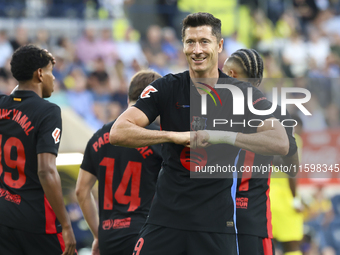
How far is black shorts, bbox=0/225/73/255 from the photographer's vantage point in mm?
3951

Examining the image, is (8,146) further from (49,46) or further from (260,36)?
(260,36)

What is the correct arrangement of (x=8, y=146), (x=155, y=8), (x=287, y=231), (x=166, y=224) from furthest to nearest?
(x=155, y=8) < (x=287, y=231) < (x=8, y=146) < (x=166, y=224)

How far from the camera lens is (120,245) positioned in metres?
4.27

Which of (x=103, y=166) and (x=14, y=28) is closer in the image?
(x=103, y=166)

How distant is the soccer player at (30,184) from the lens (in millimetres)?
3910

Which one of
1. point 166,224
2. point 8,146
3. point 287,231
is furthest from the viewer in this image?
point 287,231

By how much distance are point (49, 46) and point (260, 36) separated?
6460 mm

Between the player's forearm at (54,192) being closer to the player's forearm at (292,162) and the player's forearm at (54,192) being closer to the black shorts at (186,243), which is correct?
the black shorts at (186,243)

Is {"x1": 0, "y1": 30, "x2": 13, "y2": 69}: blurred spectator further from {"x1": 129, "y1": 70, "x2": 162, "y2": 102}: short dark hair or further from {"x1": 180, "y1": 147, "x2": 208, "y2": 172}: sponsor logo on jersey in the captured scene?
{"x1": 180, "y1": 147, "x2": 208, "y2": 172}: sponsor logo on jersey

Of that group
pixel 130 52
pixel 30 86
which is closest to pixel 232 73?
pixel 30 86

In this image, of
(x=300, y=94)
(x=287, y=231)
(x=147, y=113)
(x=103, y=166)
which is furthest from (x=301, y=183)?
(x=147, y=113)

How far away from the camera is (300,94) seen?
42.5ft

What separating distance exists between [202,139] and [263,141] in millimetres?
436

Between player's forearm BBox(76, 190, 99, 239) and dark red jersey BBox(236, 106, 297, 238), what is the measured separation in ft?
4.78
